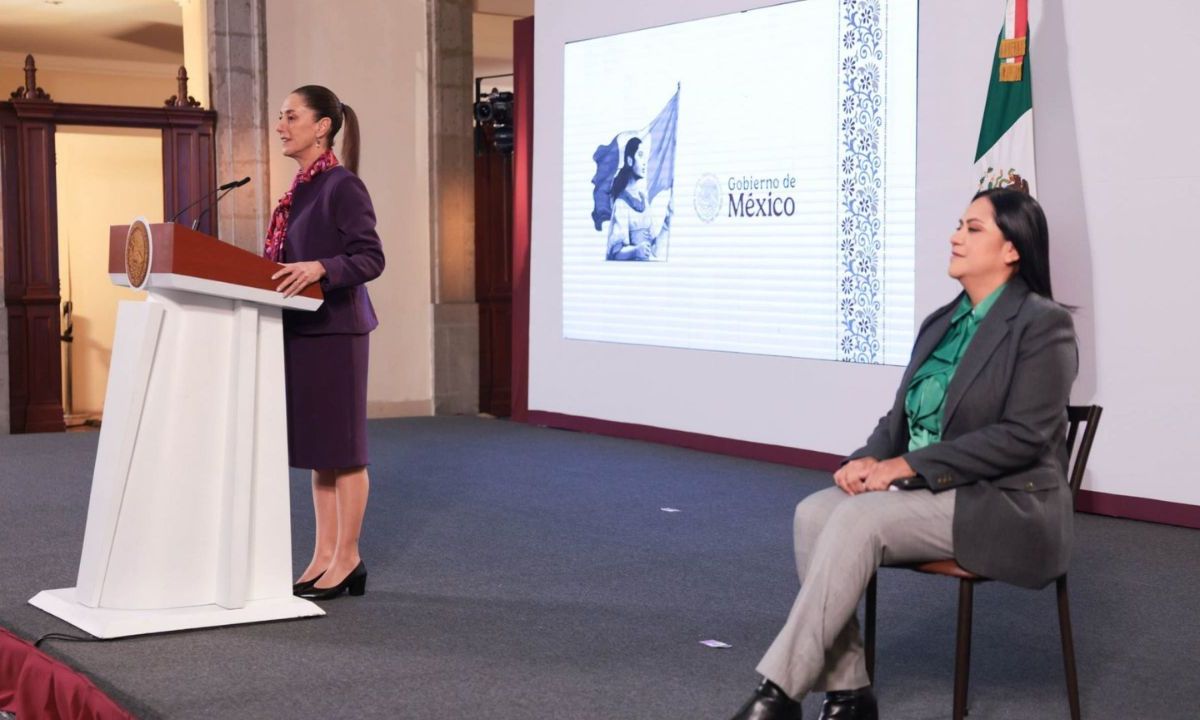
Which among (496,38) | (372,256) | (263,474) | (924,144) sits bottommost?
(263,474)

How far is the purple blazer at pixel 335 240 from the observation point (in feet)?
13.4

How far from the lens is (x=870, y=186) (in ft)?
22.9

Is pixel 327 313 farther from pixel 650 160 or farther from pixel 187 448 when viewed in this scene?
pixel 650 160

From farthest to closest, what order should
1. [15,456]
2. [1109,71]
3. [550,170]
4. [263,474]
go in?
[550,170] → [15,456] → [1109,71] → [263,474]

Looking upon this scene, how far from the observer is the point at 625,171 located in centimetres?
843

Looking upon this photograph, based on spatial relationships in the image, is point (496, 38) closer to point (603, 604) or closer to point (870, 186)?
point (870, 186)

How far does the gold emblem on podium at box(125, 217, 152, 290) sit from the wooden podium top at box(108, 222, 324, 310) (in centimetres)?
2

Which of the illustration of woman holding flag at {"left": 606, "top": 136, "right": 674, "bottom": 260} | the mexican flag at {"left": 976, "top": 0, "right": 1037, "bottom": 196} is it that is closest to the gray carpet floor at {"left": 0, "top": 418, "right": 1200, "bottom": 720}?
the mexican flag at {"left": 976, "top": 0, "right": 1037, "bottom": 196}

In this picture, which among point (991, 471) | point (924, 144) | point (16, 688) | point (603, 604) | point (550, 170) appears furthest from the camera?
point (550, 170)

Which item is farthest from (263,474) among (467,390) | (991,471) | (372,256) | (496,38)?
(496,38)

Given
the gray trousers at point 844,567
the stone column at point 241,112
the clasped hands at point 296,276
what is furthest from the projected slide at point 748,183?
the gray trousers at point 844,567

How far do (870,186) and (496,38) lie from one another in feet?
25.0

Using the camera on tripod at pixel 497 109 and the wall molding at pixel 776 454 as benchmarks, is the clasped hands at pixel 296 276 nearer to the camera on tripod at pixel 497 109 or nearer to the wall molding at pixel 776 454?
the wall molding at pixel 776 454

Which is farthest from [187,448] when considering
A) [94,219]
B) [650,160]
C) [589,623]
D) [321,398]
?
[94,219]
